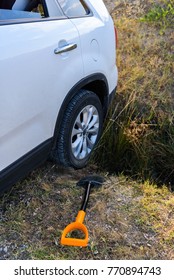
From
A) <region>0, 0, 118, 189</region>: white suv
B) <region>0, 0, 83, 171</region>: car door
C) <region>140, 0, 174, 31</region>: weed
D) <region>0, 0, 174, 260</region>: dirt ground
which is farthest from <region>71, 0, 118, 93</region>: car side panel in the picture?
<region>140, 0, 174, 31</region>: weed

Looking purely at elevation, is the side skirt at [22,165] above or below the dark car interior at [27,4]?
below

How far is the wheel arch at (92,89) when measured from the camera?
2.30 meters

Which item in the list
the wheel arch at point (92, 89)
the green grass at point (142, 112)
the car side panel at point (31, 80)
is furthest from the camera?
the green grass at point (142, 112)

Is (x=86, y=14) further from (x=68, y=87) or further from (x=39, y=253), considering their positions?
(x=39, y=253)

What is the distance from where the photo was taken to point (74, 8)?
2564 mm

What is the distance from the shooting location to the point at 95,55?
2611 millimetres

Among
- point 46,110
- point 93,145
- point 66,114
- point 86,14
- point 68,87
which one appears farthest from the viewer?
point 93,145

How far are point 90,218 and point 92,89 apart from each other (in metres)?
1.18

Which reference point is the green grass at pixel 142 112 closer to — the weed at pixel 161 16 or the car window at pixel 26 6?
the weed at pixel 161 16

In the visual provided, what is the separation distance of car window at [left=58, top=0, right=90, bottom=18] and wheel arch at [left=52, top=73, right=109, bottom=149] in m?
0.51

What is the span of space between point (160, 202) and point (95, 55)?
1.31 metres

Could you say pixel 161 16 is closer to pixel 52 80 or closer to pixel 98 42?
pixel 98 42

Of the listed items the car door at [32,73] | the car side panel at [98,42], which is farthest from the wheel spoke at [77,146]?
the car side panel at [98,42]

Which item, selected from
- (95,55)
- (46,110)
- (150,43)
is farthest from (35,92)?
(150,43)
